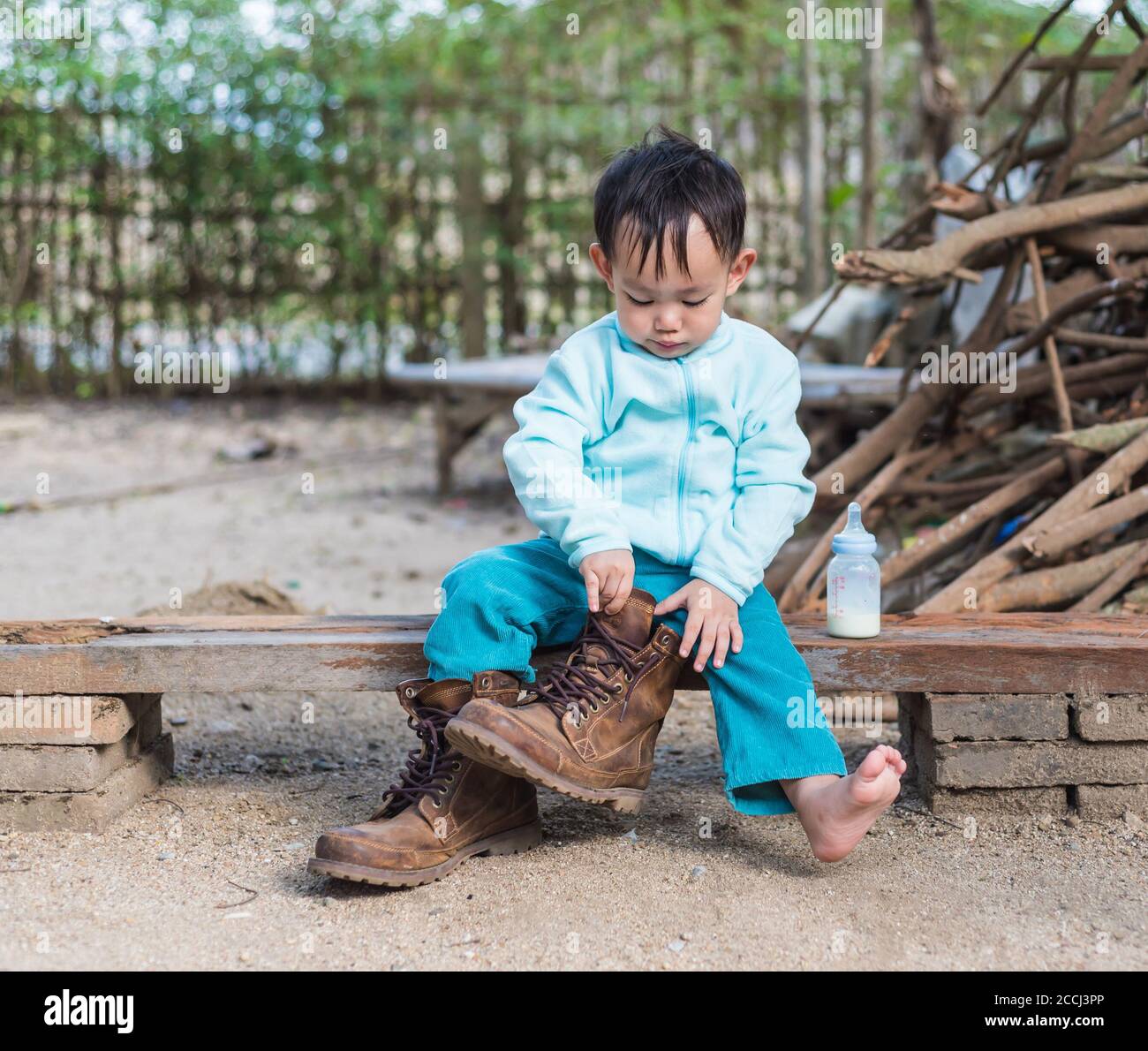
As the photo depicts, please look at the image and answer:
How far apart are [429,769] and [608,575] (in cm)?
51

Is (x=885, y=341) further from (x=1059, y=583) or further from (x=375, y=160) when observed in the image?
(x=375, y=160)

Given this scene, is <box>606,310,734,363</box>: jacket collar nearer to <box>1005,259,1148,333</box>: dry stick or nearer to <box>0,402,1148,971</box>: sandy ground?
<box>0,402,1148,971</box>: sandy ground

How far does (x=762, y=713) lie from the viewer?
2350 millimetres

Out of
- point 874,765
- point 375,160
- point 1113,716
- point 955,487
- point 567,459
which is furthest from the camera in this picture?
point 375,160

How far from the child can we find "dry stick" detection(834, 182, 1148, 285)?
2.66ft

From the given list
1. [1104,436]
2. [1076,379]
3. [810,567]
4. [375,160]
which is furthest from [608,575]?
[375,160]

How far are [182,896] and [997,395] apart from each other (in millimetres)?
2655

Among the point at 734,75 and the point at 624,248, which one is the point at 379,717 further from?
the point at 734,75

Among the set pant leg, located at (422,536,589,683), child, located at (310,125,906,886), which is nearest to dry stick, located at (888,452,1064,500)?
child, located at (310,125,906,886)

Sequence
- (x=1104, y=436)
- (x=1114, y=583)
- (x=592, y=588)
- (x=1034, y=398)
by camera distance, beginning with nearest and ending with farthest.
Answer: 1. (x=592, y=588)
2. (x=1114, y=583)
3. (x=1104, y=436)
4. (x=1034, y=398)

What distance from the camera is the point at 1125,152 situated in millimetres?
4371

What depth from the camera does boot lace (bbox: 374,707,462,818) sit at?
7.72ft

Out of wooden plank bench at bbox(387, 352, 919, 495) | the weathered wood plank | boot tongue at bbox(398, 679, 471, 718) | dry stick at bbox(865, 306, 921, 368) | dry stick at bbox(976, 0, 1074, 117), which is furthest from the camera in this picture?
wooden plank bench at bbox(387, 352, 919, 495)

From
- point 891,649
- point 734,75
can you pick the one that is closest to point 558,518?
point 891,649
